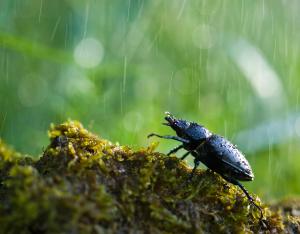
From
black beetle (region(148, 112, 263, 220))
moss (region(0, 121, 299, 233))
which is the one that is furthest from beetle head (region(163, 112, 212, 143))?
moss (region(0, 121, 299, 233))

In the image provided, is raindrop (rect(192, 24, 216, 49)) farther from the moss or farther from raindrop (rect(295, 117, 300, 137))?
the moss

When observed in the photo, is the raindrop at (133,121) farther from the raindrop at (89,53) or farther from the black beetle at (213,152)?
the black beetle at (213,152)

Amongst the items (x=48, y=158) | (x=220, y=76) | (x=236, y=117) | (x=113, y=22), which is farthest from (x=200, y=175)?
(x=220, y=76)

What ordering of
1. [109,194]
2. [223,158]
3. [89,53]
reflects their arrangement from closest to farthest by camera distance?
[109,194]
[223,158]
[89,53]

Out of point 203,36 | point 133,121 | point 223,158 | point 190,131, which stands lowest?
point 223,158

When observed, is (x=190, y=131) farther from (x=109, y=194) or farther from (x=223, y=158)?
(x=109, y=194)

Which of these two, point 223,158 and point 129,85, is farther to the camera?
point 129,85

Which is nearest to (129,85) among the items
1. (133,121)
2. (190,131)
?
(133,121)
